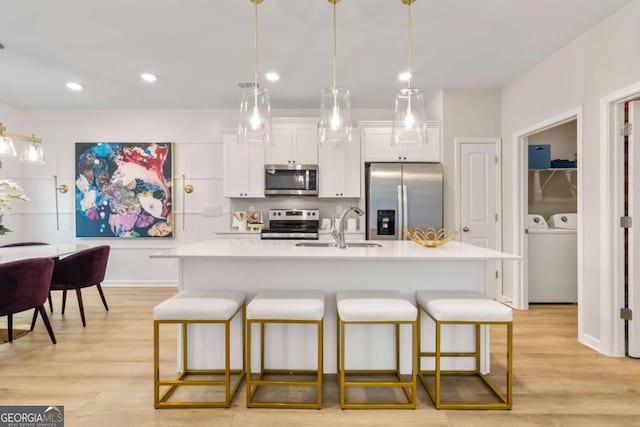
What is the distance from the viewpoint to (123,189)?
5.37m

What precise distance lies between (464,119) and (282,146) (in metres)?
2.37

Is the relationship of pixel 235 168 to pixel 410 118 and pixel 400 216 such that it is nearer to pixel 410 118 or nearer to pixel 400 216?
pixel 400 216

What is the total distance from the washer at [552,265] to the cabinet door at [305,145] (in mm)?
2853

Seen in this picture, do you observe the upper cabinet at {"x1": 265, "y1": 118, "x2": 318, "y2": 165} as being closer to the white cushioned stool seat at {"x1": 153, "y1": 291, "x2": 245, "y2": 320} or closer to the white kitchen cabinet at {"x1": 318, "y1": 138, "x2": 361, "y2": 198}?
the white kitchen cabinet at {"x1": 318, "y1": 138, "x2": 361, "y2": 198}

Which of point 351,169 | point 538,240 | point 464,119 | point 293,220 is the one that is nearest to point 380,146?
point 351,169

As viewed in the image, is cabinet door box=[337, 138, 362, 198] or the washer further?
cabinet door box=[337, 138, 362, 198]

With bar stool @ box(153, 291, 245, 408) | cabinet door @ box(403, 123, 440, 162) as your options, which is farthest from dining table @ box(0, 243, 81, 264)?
cabinet door @ box(403, 123, 440, 162)

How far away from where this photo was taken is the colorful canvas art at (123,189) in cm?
536

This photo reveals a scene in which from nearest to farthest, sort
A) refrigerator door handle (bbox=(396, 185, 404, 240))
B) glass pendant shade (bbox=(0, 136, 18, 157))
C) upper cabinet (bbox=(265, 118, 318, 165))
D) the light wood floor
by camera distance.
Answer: the light wood floor → glass pendant shade (bbox=(0, 136, 18, 157)) → refrigerator door handle (bbox=(396, 185, 404, 240)) → upper cabinet (bbox=(265, 118, 318, 165))

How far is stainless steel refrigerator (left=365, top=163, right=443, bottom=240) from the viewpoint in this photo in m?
4.55

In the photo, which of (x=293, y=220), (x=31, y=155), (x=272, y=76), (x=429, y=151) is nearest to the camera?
(x=31, y=155)

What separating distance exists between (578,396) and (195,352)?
2.44 meters

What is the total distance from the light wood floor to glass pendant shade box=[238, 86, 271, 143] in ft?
5.55

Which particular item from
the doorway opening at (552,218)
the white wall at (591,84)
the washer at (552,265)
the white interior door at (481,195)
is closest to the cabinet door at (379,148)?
the white interior door at (481,195)
